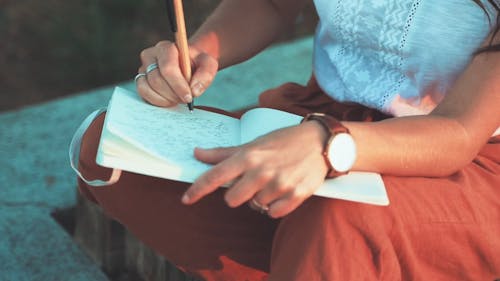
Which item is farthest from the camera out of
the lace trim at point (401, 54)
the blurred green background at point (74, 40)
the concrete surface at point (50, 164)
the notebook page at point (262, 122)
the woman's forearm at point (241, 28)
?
the blurred green background at point (74, 40)

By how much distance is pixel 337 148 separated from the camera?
48.2 inches

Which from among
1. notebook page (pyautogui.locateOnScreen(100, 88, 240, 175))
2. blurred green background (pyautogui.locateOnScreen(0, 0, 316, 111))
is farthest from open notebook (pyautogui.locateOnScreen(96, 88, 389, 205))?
blurred green background (pyautogui.locateOnScreen(0, 0, 316, 111))

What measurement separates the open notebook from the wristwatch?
0.06 feet

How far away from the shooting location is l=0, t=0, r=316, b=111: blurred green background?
3211mm

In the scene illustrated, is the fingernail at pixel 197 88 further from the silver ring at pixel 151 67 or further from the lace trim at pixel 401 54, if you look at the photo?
the lace trim at pixel 401 54

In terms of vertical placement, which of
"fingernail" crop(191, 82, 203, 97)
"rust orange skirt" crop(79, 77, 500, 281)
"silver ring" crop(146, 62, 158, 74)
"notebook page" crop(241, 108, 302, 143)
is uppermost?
"silver ring" crop(146, 62, 158, 74)

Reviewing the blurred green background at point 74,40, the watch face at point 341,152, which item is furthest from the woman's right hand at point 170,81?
the blurred green background at point 74,40

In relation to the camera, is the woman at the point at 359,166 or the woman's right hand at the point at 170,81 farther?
the woman's right hand at the point at 170,81

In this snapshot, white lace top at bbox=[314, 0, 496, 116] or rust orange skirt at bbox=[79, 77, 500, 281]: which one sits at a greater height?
white lace top at bbox=[314, 0, 496, 116]

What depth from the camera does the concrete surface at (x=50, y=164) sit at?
194 cm

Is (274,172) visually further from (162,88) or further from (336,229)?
(162,88)

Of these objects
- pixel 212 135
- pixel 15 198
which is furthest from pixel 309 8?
pixel 212 135

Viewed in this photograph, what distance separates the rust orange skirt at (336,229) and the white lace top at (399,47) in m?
0.06

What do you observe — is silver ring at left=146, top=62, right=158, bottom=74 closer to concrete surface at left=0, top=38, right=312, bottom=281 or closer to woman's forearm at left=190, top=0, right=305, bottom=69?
woman's forearm at left=190, top=0, right=305, bottom=69
